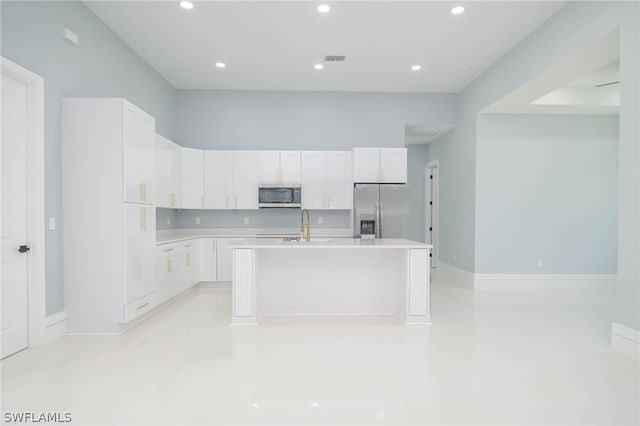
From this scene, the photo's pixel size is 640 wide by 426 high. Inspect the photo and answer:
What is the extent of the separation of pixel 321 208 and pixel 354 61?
244cm

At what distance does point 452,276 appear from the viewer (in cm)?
676

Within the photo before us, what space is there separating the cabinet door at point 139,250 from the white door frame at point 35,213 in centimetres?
67

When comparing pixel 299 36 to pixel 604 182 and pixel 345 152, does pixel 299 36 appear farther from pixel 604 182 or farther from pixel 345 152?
pixel 604 182

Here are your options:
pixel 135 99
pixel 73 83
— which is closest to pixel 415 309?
pixel 73 83

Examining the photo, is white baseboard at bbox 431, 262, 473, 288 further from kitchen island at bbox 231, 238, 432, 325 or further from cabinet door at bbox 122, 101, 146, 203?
cabinet door at bbox 122, 101, 146, 203

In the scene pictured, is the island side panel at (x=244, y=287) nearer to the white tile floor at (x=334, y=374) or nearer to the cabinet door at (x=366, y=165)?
the white tile floor at (x=334, y=374)

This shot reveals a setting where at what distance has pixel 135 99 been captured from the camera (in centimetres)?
492

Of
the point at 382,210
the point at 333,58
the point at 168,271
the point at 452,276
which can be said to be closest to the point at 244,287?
→ the point at 168,271

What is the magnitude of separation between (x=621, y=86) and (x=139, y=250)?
4.92 meters

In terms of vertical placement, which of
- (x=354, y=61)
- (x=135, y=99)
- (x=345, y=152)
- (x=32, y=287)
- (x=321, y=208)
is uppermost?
(x=354, y=61)

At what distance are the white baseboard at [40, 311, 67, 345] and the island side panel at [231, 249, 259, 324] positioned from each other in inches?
63.4

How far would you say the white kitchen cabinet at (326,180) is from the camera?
20.1 ft

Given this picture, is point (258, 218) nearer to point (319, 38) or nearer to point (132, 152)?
point (132, 152)

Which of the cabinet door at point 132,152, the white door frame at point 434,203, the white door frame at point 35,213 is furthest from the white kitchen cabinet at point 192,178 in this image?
the white door frame at point 434,203
